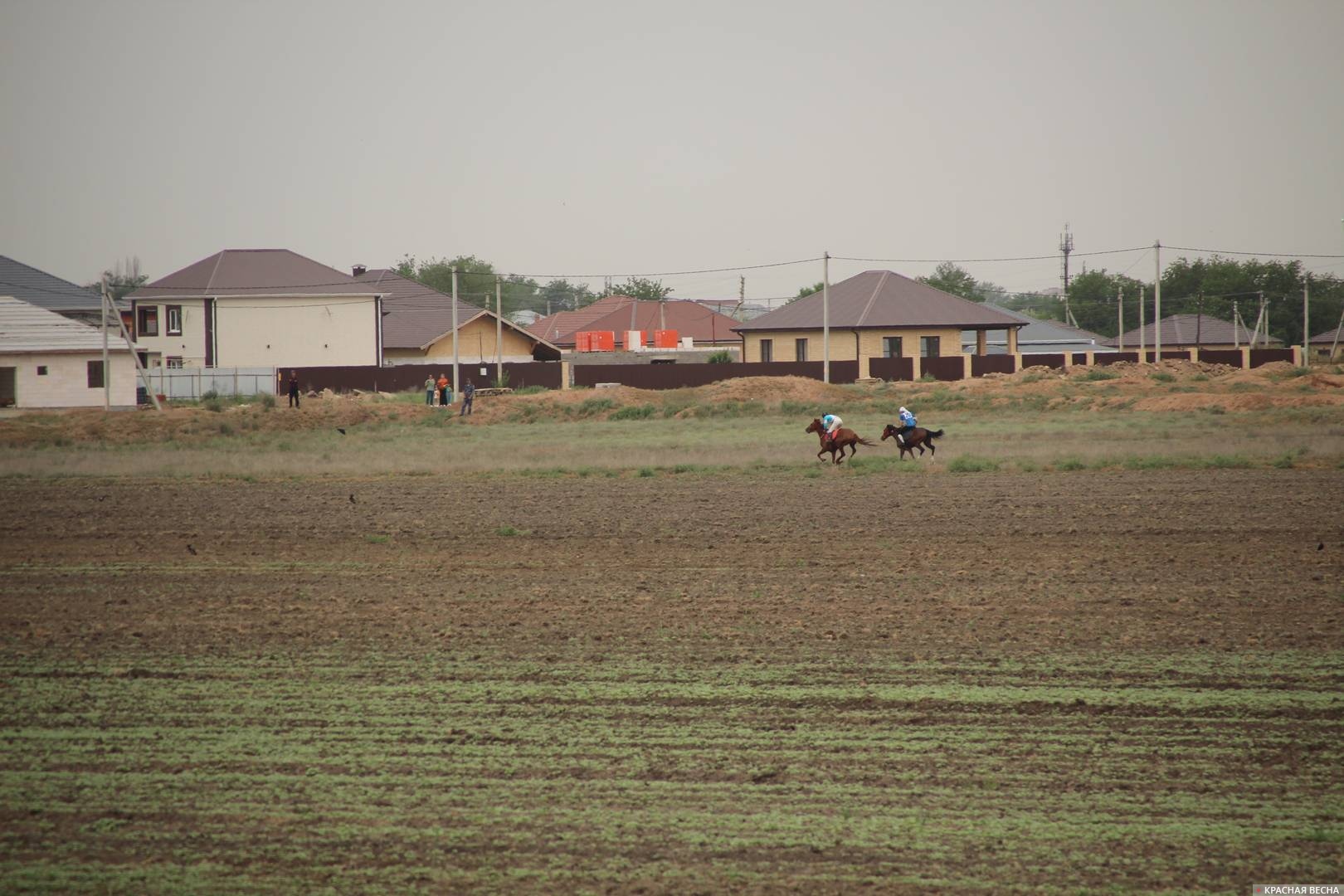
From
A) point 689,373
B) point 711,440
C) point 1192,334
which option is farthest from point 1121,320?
point 711,440

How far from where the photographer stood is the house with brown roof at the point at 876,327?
7106 centimetres

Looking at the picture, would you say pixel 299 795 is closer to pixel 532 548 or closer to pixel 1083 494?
pixel 532 548

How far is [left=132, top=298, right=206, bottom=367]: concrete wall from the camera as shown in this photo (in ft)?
231

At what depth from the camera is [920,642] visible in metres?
10.2

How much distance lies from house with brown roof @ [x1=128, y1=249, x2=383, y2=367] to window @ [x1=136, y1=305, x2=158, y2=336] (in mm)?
49

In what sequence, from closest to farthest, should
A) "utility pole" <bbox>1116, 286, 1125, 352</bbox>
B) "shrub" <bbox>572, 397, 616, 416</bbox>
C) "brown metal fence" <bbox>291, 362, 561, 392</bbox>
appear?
"shrub" <bbox>572, 397, 616, 416</bbox>, "brown metal fence" <bbox>291, 362, 561, 392</bbox>, "utility pole" <bbox>1116, 286, 1125, 352</bbox>

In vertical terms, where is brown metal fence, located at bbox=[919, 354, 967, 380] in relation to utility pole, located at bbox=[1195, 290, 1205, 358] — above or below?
below

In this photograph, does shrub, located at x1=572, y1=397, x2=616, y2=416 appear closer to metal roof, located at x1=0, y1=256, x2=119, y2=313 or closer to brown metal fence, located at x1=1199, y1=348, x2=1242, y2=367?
metal roof, located at x1=0, y1=256, x2=119, y2=313

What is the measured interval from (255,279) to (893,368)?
126 ft

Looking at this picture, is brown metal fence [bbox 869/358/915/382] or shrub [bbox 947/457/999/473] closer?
shrub [bbox 947/457/999/473]

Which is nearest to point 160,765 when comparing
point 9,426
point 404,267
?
point 9,426

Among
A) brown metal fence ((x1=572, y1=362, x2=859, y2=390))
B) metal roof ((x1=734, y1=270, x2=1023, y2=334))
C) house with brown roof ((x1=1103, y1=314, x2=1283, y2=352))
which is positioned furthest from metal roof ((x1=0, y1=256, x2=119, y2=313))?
house with brown roof ((x1=1103, y1=314, x2=1283, y2=352))

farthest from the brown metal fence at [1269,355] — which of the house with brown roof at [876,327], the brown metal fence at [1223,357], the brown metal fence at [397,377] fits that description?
the brown metal fence at [397,377]

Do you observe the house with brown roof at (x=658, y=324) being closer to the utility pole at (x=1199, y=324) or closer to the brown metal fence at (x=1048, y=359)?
the utility pole at (x=1199, y=324)
